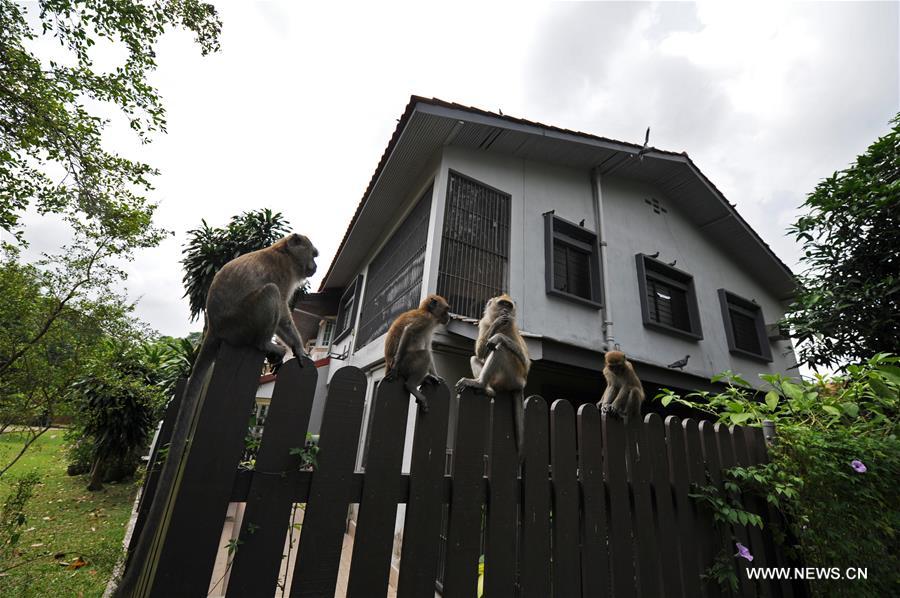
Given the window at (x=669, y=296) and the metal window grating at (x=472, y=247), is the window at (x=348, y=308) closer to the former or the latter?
the metal window grating at (x=472, y=247)

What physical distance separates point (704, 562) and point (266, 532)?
273 centimetres

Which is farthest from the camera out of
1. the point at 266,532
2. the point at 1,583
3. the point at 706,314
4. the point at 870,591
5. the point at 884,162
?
the point at 706,314

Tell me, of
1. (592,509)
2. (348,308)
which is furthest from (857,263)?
(348,308)

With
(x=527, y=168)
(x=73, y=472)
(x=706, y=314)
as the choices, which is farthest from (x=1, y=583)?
(x=706, y=314)

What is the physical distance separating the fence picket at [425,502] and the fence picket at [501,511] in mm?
303

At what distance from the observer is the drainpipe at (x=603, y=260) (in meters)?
7.22

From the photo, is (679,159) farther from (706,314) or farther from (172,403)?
(172,403)

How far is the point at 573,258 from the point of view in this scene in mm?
7906

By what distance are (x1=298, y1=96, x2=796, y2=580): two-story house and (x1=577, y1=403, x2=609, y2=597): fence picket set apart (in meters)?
2.76

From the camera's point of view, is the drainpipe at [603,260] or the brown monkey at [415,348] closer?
the brown monkey at [415,348]

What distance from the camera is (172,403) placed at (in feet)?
8.04

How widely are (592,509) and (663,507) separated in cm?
62

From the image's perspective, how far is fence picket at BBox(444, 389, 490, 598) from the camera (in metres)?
1.77

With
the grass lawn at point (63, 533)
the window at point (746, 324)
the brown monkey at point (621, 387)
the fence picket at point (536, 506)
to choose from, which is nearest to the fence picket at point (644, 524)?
the fence picket at point (536, 506)
